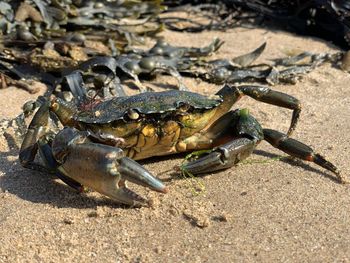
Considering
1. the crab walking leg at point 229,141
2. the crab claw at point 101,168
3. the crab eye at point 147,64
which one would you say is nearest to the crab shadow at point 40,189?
the crab claw at point 101,168

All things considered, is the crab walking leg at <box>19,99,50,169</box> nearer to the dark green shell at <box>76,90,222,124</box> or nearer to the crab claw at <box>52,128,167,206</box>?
the dark green shell at <box>76,90,222,124</box>

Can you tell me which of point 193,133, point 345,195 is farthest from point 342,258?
point 193,133

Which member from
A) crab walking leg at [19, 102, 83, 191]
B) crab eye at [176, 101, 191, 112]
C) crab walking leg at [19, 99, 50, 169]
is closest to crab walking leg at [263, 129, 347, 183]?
crab eye at [176, 101, 191, 112]

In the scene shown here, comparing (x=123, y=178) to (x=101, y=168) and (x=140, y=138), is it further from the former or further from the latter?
(x=140, y=138)

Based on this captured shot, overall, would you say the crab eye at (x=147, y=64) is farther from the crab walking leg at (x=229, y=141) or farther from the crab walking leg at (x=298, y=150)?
the crab walking leg at (x=298, y=150)

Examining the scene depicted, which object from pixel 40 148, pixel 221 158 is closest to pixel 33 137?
pixel 40 148

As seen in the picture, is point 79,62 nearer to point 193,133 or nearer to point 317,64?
point 193,133
